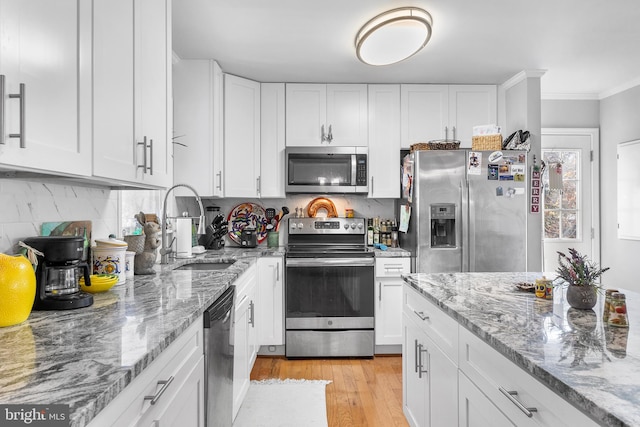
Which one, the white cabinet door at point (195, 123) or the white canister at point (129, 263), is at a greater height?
the white cabinet door at point (195, 123)

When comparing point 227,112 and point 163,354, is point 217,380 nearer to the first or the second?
point 163,354

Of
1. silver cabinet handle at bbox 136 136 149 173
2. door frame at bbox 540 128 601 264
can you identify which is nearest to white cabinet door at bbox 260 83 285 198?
silver cabinet handle at bbox 136 136 149 173

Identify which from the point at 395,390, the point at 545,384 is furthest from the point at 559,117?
the point at 545,384

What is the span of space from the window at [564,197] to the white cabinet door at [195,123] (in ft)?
11.2

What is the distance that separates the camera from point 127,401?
0.87 m

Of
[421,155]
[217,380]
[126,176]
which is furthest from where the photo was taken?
[421,155]

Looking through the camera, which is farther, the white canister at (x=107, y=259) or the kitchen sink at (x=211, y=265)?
the kitchen sink at (x=211, y=265)

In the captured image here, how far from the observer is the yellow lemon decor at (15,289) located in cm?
111

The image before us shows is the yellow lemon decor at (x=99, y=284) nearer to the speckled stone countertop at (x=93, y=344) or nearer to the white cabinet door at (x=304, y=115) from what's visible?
the speckled stone countertop at (x=93, y=344)

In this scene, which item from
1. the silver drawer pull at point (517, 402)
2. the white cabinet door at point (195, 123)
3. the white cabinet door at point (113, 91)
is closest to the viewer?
the silver drawer pull at point (517, 402)

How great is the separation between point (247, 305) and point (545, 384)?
1.96 meters

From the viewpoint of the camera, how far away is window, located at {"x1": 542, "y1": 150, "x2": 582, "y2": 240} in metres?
4.26

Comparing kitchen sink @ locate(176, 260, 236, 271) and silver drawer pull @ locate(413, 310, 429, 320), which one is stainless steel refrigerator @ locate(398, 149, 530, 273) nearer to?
silver drawer pull @ locate(413, 310, 429, 320)

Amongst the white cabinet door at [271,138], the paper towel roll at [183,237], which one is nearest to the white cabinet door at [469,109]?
the white cabinet door at [271,138]
